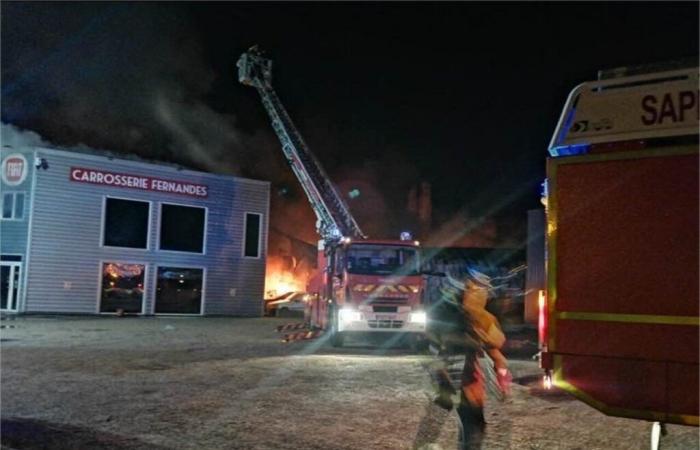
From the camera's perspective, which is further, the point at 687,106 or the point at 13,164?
the point at 13,164

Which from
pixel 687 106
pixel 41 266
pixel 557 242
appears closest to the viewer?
pixel 687 106

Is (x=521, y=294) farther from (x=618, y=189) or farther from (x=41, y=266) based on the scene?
(x=618, y=189)

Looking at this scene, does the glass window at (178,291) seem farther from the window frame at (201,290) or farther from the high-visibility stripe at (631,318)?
the high-visibility stripe at (631,318)

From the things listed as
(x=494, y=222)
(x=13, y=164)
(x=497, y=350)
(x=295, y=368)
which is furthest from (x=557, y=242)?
(x=494, y=222)

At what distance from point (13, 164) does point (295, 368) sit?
18.1m

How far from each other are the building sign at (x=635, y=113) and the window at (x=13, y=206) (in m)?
24.5

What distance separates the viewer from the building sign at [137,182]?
82.8 feet

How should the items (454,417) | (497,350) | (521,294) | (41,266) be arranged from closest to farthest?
1. (497,350)
2. (454,417)
3. (41,266)
4. (521,294)

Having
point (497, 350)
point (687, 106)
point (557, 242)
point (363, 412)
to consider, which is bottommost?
point (363, 412)

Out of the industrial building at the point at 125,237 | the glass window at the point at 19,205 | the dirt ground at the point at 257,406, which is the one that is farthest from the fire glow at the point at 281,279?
the dirt ground at the point at 257,406

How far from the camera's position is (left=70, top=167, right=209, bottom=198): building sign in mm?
25250

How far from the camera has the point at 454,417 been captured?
772cm

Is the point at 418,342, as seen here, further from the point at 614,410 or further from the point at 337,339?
the point at 614,410

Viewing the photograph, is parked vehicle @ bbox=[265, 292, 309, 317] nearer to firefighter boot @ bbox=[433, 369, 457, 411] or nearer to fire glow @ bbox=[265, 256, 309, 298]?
fire glow @ bbox=[265, 256, 309, 298]
